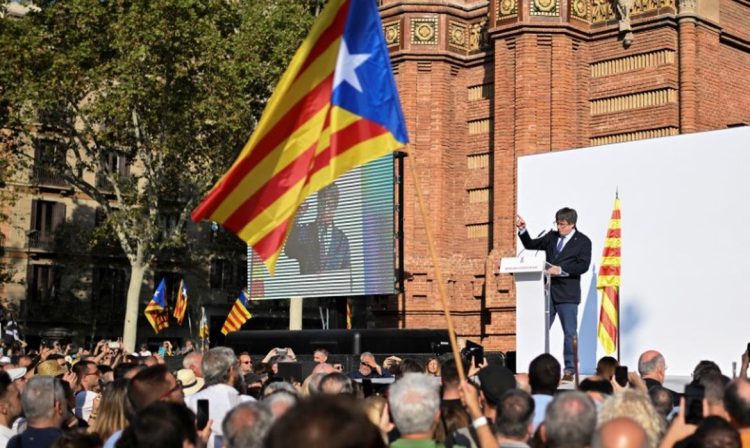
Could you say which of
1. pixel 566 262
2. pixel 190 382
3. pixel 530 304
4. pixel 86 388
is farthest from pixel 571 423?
pixel 530 304

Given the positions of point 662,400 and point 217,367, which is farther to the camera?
point 217,367

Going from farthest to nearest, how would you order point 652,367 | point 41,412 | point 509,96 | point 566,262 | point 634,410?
point 509,96 < point 566,262 < point 652,367 < point 41,412 < point 634,410

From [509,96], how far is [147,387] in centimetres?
2003

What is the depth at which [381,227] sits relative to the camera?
26531mm

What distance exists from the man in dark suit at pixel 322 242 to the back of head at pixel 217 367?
17.9 meters

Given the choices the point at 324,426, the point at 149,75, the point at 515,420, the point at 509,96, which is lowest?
the point at 515,420

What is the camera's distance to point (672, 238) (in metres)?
20.0

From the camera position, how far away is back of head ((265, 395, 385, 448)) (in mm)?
3744

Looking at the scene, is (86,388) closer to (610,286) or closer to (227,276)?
(610,286)

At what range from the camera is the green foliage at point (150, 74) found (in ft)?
114

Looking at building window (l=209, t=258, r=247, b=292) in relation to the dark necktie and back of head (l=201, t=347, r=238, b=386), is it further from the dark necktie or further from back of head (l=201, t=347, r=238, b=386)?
back of head (l=201, t=347, r=238, b=386)

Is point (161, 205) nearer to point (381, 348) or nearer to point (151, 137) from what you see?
point (151, 137)

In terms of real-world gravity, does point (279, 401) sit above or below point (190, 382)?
above

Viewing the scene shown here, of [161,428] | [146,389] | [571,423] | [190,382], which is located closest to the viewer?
[161,428]
